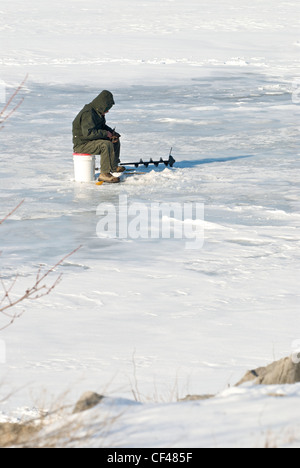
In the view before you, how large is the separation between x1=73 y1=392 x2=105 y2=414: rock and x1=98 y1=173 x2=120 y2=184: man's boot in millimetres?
8337

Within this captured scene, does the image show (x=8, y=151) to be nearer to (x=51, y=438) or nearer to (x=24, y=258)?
(x=24, y=258)

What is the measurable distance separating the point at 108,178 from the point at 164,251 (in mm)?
3710

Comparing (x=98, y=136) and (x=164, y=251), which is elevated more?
(x=98, y=136)

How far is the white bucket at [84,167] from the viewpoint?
12695 millimetres

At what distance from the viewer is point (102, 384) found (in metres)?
5.64

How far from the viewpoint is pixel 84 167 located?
1273 centimetres

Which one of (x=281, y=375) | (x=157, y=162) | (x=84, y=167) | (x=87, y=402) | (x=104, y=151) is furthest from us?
(x=157, y=162)

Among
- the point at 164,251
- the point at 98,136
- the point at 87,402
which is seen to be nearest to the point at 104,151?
the point at 98,136

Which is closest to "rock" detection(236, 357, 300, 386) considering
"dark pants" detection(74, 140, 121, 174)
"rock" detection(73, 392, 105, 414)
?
"rock" detection(73, 392, 105, 414)

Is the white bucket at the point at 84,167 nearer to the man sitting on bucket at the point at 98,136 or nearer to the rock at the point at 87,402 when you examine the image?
the man sitting on bucket at the point at 98,136

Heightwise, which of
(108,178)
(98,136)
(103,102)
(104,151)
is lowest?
(108,178)

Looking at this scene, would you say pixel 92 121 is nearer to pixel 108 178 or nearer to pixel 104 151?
pixel 104 151
